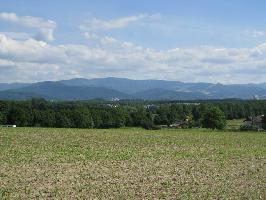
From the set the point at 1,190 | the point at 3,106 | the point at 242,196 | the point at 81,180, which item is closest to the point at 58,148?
the point at 81,180

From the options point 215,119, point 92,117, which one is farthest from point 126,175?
point 92,117

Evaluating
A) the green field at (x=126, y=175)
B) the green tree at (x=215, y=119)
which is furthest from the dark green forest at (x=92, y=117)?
the green field at (x=126, y=175)

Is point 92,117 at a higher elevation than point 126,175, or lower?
lower

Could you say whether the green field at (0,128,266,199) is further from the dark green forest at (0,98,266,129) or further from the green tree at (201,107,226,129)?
the dark green forest at (0,98,266,129)

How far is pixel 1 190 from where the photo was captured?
58.4 ft

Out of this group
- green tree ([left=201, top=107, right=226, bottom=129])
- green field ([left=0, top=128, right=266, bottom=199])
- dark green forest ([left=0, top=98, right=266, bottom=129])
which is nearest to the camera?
green field ([left=0, top=128, right=266, bottom=199])

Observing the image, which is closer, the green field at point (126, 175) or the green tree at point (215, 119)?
the green field at point (126, 175)

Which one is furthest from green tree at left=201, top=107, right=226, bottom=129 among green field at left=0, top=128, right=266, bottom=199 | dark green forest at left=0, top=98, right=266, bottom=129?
green field at left=0, top=128, right=266, bottom=199

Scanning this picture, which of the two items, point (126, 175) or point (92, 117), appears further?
point (92, 117)

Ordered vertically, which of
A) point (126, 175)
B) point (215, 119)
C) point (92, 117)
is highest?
point (126, 175)

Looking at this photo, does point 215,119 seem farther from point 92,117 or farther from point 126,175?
point 126,175

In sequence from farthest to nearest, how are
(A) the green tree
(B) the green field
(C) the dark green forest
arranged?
(A) the green tree < (C) the dark green forest < (B) the green field

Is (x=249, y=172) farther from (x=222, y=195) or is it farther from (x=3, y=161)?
(x=3, y=161)

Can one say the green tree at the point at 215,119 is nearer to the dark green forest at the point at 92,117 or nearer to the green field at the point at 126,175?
the dark green forest at the point at 92,117
